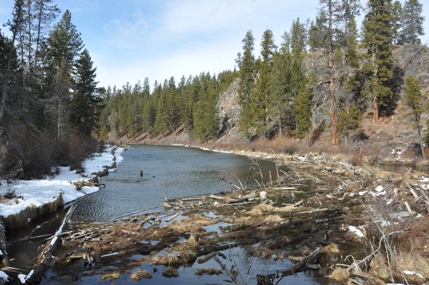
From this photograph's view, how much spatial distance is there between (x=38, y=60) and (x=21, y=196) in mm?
23344

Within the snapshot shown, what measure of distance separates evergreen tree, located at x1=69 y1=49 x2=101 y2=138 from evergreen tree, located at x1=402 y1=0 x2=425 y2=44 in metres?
82.4

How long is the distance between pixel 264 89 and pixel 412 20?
5841 cm

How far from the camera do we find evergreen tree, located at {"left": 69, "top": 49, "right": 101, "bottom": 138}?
4139 centimetres

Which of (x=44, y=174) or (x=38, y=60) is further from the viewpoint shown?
→ (x=38, y=60)

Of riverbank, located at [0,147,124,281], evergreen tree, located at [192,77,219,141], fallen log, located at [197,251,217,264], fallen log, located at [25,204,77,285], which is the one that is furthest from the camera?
evergreen tree, located at [192,77,219,141]

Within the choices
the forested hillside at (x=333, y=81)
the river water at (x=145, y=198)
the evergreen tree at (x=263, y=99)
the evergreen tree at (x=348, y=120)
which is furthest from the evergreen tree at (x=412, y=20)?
the river water at (x=145, y=198)

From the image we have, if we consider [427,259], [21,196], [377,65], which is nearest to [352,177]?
[427,259]

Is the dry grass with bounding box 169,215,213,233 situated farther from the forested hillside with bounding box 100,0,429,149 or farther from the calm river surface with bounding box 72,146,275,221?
the forested hillside with bounding box 100,0,429,149

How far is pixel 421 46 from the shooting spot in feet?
146

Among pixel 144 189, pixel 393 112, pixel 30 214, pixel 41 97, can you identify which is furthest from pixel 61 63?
pixel 393 112

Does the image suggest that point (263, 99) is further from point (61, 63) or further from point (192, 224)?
point (192, 224)

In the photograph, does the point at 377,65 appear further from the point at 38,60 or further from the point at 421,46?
the point at 38,60

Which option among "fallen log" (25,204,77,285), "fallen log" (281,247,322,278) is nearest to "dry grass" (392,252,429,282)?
"fallen log" (281,247,322,278)

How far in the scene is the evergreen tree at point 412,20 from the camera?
3295 inches
